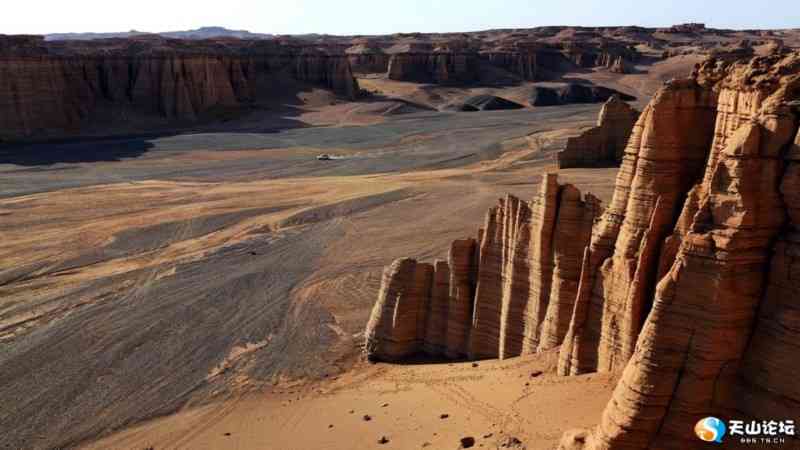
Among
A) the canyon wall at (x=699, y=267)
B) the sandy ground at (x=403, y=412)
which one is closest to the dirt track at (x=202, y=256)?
the sandy ground at (x=403, y=412)

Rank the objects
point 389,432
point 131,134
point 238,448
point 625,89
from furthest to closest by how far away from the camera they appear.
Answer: point 625,89, point 131,134, point 238,448, point 389,432

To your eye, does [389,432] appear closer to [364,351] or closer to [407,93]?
[364,351]

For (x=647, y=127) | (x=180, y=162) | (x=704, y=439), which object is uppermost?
(x=647, y=127)

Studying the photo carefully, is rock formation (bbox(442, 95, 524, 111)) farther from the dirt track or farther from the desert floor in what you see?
the desert floor

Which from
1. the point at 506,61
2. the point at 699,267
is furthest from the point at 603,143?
the point at 506,61

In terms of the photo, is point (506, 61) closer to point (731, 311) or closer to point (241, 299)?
point (241, 299)

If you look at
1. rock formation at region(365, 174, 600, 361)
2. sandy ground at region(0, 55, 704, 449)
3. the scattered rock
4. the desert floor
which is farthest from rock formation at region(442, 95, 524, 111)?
the scattered rock

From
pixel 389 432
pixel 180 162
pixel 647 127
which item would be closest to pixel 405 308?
pixel 389 432
